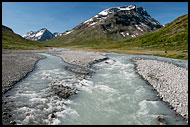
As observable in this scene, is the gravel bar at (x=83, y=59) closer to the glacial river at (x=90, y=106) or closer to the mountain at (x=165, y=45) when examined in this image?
the glacial river at (x=90, y=106)

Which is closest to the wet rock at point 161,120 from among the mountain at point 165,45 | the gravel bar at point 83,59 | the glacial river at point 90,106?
the glacial river at point 90,106

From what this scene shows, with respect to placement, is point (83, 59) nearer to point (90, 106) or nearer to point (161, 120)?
A: point (90, 106)

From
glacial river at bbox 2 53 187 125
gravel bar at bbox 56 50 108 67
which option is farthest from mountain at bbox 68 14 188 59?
glacial river at bbox 2 53 187 125

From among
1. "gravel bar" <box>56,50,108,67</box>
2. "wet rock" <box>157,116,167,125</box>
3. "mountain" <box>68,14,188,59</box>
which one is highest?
"mountain" <box>68,14,188,59</box>

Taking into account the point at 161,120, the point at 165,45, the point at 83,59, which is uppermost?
the point at 165,45

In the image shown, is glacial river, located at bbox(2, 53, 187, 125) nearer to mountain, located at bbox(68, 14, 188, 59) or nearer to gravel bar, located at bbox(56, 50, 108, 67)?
gravel bar, located at bbox(56, 50, 108, 67)

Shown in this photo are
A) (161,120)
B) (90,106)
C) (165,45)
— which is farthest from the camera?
(165,45)

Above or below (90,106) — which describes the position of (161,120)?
below

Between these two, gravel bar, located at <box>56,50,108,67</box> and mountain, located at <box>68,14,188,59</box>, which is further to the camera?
mountain, located at <box>68,14,188,59</box>

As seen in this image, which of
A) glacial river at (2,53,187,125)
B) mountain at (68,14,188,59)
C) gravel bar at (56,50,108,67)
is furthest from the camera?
mountain at (68,14,188,59)

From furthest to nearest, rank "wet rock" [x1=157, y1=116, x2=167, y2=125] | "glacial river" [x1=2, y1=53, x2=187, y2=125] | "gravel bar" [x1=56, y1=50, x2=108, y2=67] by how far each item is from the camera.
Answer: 1. "gravel bar" [x1=56, y1=50, x2=108, y2=67]
2. "glacial river" [x1=2, y1=53, x2=187, y2=125]
3. "wet rock" [x1=157, y1=116, x2=167, y2=125]

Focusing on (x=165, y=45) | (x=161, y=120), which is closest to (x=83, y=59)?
(x=161, y=120)

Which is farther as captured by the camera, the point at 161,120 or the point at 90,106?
the point at 90,106

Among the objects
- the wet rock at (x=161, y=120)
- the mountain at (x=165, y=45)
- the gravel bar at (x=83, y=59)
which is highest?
the mountain at (x=165, y=45)
